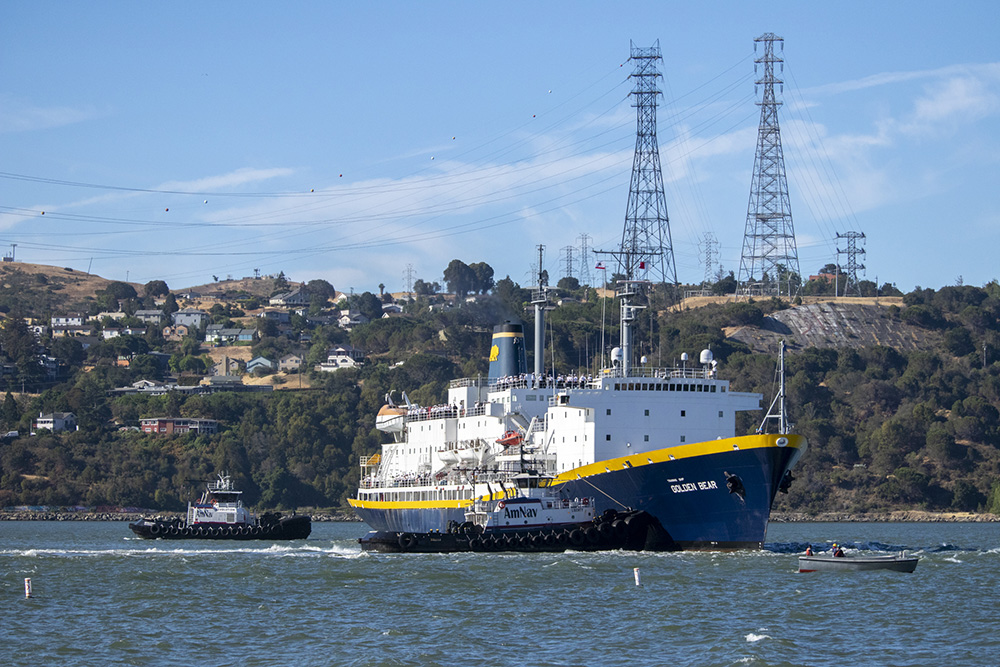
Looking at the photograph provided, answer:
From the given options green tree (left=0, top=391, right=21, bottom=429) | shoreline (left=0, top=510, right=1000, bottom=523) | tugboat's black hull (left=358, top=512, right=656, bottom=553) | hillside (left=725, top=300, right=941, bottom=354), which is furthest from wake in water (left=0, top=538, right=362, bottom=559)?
hillside (left=725, top=300, right=941, bottom=354)

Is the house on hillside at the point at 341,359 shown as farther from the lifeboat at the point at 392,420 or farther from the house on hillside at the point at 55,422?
the lifeboat at the point at 392,420

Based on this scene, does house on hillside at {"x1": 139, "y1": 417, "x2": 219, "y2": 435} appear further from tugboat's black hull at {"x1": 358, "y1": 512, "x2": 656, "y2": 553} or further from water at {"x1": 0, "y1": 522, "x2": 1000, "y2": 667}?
tugboat's black hull at {"x1": 358, "y1": 512, "x2": 656, "y2": 553}

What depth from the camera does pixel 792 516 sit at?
121m

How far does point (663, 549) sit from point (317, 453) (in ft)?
302

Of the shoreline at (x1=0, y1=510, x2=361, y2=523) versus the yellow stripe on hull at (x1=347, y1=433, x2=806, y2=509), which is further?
the shoreline at (x1=0, y1=510, x2=361, y2=523)

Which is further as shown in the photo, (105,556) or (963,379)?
(963,379)

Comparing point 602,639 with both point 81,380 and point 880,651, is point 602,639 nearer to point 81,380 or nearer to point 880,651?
point 880,651

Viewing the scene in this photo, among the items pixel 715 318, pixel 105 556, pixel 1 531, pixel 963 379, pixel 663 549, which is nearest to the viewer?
pixel 663 549

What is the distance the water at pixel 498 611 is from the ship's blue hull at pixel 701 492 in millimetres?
1012

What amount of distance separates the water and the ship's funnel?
14732mm

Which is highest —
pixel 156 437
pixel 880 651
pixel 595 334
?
pixel 595 334

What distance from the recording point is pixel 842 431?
5162 inches

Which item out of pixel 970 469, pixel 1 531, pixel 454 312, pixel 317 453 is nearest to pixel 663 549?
pixel 1 531

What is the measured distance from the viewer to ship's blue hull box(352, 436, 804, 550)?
47.3 m
